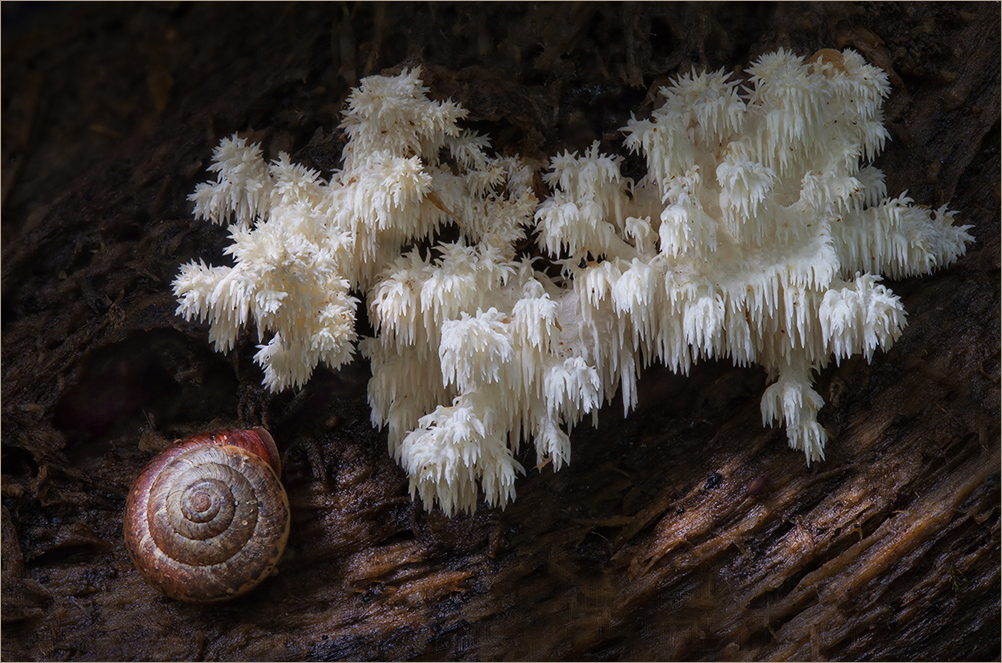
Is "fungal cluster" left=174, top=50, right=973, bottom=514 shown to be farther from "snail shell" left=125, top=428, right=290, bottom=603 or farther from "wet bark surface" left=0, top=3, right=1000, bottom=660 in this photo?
"snail shell" left=125, top=428, right=290, bottom=603

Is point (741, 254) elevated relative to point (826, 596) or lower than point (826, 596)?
elevated

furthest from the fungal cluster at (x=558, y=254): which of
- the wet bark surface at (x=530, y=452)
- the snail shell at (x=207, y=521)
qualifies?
the snail shell at (x=207, y=521)

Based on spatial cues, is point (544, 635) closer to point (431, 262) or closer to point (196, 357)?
point (431, 262)

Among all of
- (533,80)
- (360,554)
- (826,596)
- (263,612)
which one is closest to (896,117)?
(533,80)

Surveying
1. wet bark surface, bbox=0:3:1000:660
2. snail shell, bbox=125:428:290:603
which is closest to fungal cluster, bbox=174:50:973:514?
wet bark surface, bbox=0:3:1000:660

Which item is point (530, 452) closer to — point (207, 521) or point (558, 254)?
point (558, 254)

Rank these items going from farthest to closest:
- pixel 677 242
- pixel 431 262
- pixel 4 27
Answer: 1. pixel 431 262
2. pixel 677 242
3. pixel 4 27

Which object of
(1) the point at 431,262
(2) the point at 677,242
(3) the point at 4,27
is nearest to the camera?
(3) the point at 4,27
